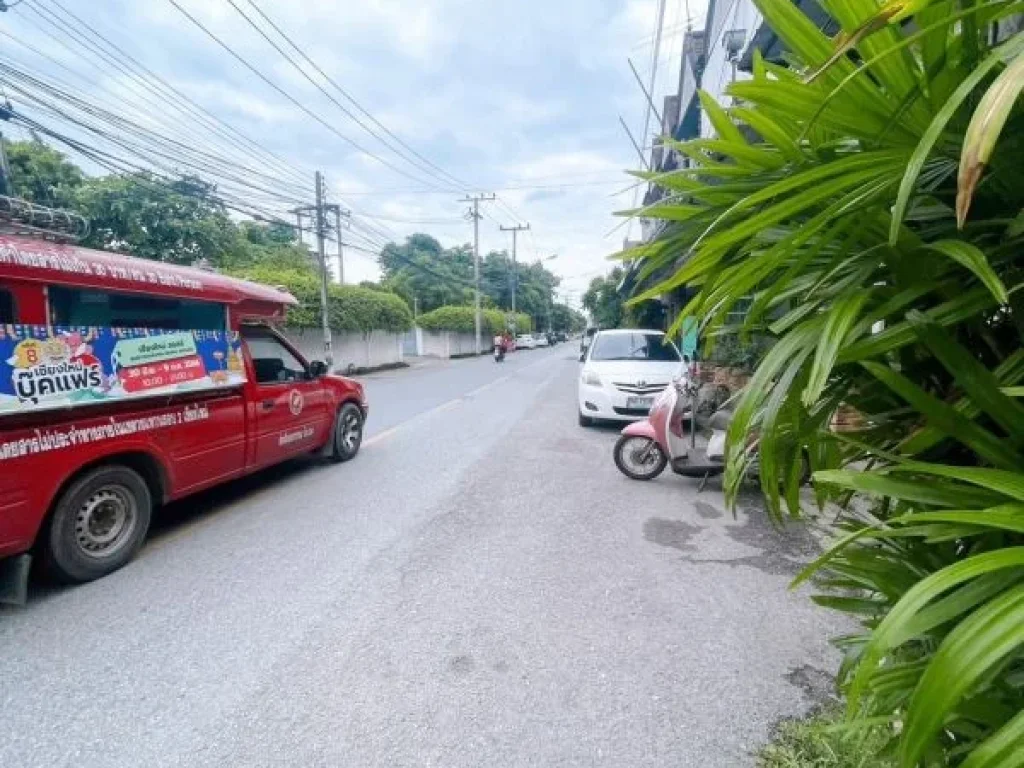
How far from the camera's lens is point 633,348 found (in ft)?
27.4

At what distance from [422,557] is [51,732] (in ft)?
6.29

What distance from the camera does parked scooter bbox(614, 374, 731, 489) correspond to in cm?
484

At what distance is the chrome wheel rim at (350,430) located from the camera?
6160 millimetres

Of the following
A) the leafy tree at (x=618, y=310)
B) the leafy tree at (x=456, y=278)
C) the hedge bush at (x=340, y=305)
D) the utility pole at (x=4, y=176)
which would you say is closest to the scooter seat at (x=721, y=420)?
the utility pole at (x=4, y=176)

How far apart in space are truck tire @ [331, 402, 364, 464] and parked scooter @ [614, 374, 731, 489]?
3175 mm

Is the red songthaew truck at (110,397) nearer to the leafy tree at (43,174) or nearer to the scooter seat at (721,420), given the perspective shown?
the scooter seat at (721,420)

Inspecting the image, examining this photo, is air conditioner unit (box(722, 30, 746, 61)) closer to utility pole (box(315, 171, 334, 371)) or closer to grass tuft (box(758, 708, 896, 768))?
grass tuft (box(758, 708, 896, 768))

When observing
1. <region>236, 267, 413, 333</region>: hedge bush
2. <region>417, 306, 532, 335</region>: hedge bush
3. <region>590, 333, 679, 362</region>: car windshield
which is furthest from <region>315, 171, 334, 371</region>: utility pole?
<region>417, 306, 532, 335</region>: hedge bush

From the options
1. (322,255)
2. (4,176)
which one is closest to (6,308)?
(4,176)

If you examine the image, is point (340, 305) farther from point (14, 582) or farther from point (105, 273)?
point (14, 582)

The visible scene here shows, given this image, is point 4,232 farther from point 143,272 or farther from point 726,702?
point 726,702

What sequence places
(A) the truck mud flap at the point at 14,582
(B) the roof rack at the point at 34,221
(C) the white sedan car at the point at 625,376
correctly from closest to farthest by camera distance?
(A) the truck mud flap at the point at 14,582 < (B) the roof rack at the point at 34,221 < (C) the white sedan car at the point at 625,376

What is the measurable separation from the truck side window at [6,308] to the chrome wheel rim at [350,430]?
347 cm

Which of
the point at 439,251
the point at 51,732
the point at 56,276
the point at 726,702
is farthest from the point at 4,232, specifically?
the point at 439,251
